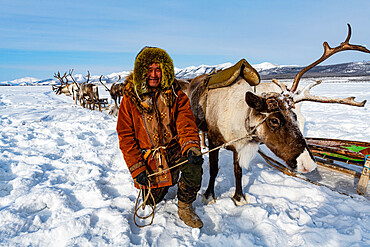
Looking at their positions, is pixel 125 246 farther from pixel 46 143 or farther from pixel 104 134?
pixel 104 134

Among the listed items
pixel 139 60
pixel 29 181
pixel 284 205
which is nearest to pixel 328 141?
pixel 284 205

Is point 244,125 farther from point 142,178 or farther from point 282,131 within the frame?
point 142,178

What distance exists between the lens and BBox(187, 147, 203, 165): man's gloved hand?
6.76 ft

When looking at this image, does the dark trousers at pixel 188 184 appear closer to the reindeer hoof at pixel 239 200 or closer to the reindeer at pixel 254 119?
the reindeer at pixel 254 119

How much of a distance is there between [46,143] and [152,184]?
357cm

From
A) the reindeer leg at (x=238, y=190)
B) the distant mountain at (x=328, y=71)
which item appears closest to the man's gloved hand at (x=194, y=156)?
the reindeer leg at (x=238, y=190)

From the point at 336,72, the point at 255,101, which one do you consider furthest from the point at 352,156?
the point at 336,72

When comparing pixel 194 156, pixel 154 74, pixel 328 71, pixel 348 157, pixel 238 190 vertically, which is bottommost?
pixel 238 190

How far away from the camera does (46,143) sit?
4.63m

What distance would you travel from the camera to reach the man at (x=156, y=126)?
2.21m

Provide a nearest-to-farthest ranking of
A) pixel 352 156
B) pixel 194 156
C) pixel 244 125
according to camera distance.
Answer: pixel 194 156, pixel 244 125, pixel 352 156

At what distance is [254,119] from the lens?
2.27m

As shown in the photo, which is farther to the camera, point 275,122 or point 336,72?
point 336,72

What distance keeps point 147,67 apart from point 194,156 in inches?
44.0
